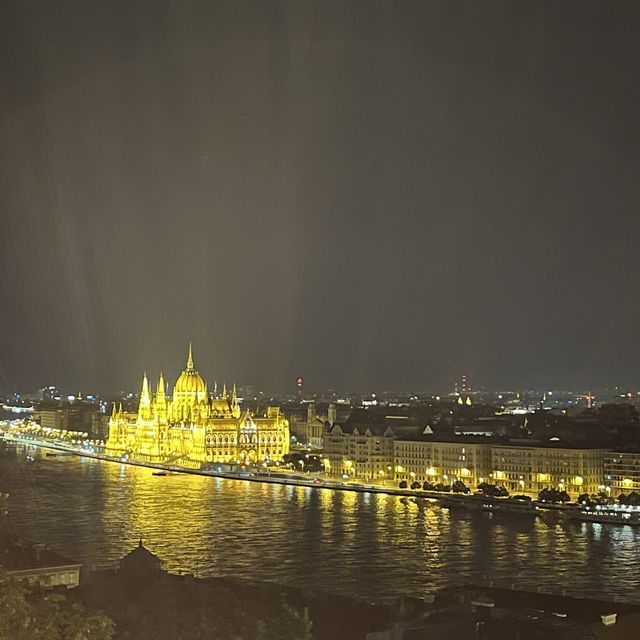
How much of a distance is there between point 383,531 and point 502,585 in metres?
3.95

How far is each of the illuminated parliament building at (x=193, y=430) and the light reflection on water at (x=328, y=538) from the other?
768 centimetres

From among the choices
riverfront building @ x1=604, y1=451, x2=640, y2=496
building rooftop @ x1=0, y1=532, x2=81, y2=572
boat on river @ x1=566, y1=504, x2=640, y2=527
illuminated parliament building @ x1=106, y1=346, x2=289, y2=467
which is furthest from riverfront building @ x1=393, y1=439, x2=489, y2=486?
building rooftop @ x1=0, y1=532, x2=81, y2=572

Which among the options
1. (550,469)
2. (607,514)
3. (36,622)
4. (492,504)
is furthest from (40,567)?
(550,469)

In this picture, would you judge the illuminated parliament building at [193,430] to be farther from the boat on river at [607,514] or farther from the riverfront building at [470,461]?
the boat on river at [607,514]

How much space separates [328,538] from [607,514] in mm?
5080

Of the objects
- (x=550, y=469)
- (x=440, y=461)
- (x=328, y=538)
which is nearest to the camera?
(x=328, y=538)

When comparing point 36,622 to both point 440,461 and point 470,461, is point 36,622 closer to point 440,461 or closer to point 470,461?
point 470,461

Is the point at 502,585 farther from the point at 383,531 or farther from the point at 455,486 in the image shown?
the point at 455,486

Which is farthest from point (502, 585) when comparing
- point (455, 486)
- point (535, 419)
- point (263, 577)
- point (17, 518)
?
point (535, 419)

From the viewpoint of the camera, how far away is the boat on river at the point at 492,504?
54.7 feet

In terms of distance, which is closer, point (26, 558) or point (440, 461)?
point (26, 558)

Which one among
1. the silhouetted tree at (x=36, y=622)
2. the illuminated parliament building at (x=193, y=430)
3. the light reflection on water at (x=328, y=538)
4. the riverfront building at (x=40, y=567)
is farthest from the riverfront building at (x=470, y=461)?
the silhouetted tree at (x=36, y=622)

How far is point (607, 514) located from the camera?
15953mm

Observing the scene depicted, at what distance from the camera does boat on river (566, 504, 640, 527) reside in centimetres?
1568
